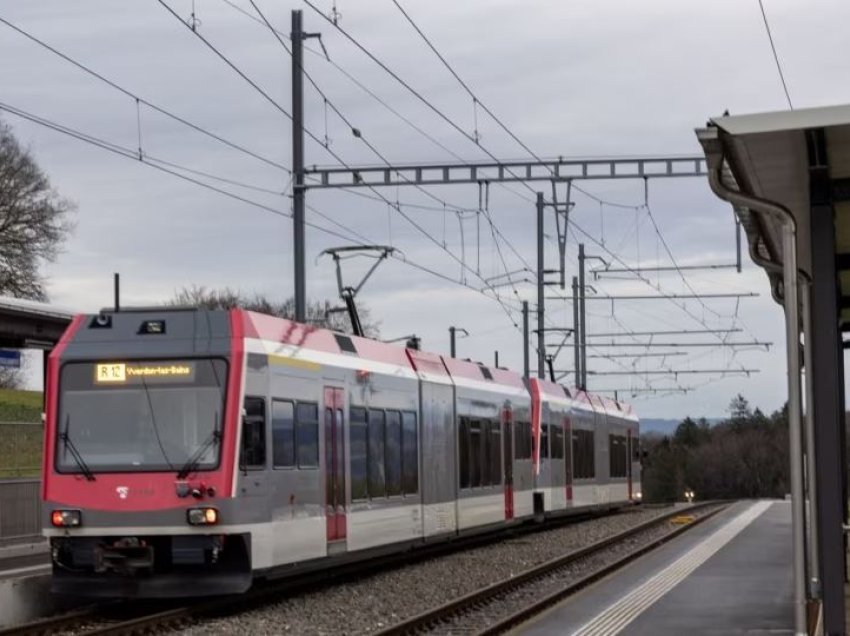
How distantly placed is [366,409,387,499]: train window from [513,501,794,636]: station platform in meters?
2.91

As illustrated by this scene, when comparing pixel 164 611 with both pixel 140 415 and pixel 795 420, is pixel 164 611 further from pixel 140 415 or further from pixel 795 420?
pixel 795 420

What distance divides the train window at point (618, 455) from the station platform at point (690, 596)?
50.1 ft

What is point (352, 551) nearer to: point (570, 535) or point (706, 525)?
point (570, 535)

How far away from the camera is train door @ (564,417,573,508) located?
37.0 metres

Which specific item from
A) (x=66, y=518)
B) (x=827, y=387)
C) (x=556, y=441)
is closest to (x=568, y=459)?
(x=556, y=441)

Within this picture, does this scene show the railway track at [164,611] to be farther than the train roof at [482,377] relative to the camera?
No

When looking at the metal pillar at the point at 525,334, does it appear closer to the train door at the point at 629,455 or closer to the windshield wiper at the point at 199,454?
the train door at the point at 629,455

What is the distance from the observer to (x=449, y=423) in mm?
25531

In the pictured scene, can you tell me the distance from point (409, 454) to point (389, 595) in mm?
3705

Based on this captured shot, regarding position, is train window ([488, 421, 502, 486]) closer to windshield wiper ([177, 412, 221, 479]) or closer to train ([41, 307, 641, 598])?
train ([41, 307, 641, 598])

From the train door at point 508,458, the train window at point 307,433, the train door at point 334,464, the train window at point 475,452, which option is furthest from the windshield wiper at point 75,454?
the train door at point 508,458

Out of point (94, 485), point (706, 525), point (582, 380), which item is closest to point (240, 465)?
point (94, 485)

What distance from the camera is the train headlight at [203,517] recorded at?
1636 centimetres

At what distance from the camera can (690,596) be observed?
60.6 feet
